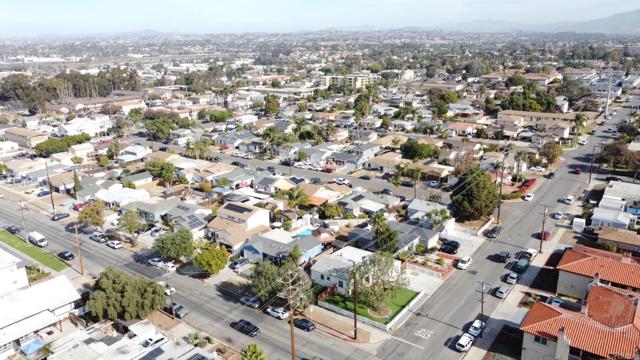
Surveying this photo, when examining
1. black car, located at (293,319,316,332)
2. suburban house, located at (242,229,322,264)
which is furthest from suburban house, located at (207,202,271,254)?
black car, located at (293,319,316,332)

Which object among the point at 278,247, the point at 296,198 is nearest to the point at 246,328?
the point at 278,247

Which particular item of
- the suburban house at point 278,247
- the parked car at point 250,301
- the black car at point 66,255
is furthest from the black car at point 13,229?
the parked car at point 250,301

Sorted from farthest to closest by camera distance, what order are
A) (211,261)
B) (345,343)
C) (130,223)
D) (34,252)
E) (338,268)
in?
1. (34,252)
2. (130,223)
3. (211,261)
4. (338,268)
5. (345,343)

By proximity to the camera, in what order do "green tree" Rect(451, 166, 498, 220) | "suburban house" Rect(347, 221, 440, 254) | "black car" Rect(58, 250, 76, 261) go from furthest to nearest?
"green tree" Rect(451, 166, 498, 220) → "black car" Rect(58, 250, 76, 261) → "suburban house" Rect(347, 221, 440, 254)

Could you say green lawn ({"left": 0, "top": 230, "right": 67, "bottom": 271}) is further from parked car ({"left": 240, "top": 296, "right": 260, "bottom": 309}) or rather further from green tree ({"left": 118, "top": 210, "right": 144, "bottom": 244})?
parked car ({"left": 240, "top": 296, "right": 260, "bottom": 309})

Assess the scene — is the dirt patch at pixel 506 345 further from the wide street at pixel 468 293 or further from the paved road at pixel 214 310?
the paved road at pixel 214 310

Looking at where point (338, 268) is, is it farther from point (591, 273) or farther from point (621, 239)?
point (621, 239)
